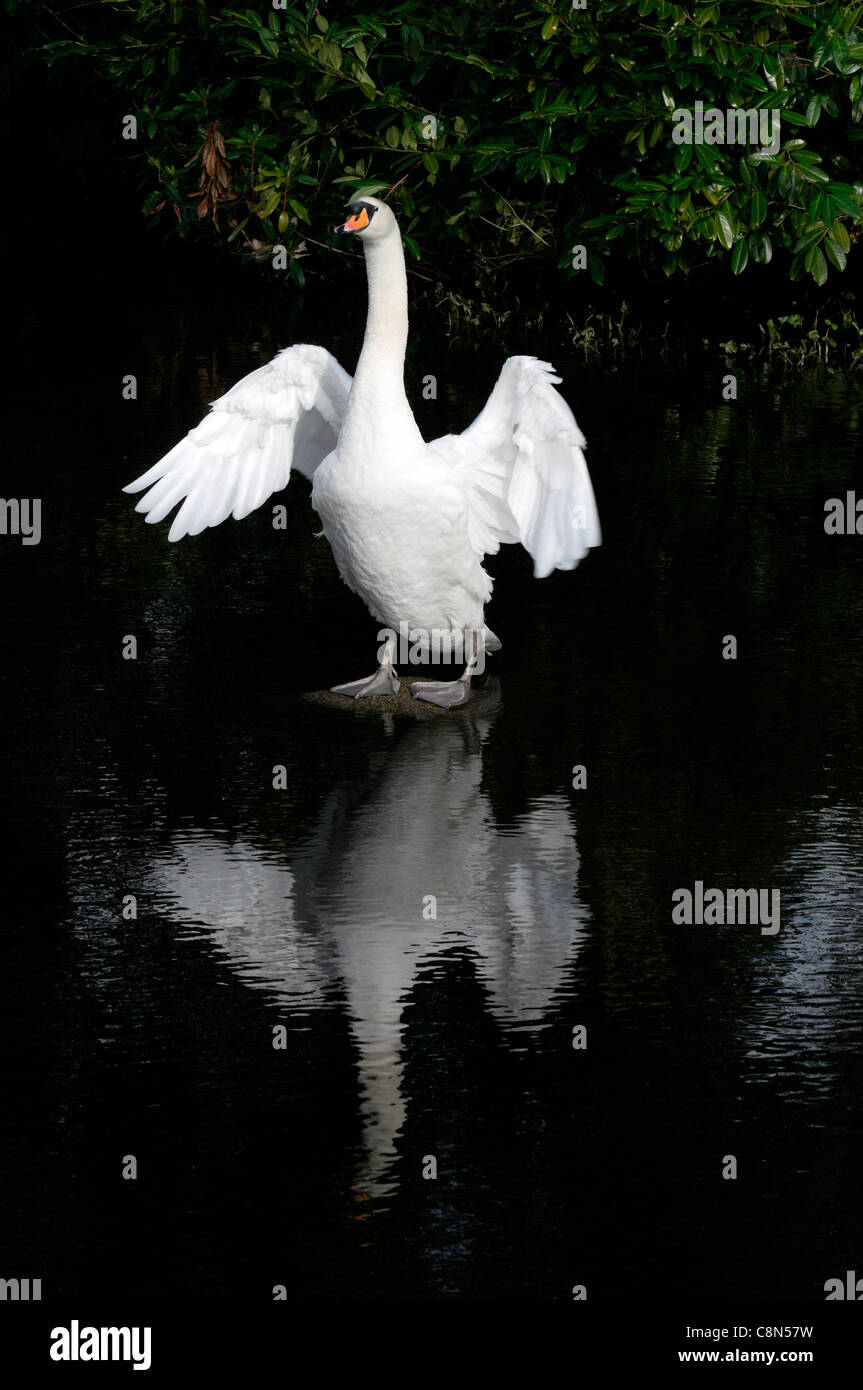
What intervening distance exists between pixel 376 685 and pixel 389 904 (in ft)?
7.52

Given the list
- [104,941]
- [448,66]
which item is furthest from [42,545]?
[448,66]

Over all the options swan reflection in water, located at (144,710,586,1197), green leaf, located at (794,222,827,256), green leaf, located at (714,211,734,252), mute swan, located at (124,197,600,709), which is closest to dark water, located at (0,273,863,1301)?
swan reflection in water, located at (144,710,586,1197)

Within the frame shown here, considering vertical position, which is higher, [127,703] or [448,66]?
[448,66]

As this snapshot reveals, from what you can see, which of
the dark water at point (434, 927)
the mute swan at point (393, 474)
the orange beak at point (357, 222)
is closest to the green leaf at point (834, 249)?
the dark water at point (434, 927)

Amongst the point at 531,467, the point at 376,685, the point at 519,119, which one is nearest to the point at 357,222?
the point at 531,467

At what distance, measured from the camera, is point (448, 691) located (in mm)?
8648

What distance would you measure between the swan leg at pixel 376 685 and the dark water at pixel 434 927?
182 millimetres

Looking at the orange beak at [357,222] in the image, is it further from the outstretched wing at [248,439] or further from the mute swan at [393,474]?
the outstretched wing at [248,439]

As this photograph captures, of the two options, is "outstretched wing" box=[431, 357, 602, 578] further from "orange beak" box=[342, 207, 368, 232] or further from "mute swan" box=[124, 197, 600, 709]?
"orange beak" box=[342, 207, 368, 232]

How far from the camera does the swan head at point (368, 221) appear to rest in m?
8.30

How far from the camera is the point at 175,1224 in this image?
182 inches

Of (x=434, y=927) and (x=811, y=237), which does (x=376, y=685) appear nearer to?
(x=434, y=927)
